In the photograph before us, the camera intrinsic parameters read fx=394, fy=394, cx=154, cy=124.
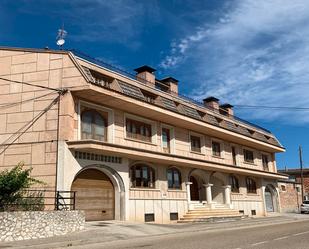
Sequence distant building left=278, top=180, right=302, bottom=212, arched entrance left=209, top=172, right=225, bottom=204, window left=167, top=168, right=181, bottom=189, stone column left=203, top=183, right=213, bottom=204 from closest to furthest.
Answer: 1. window left=167, top=168, right=181, bottom=189
2. stone column left=203, top=183, right=213, bottom=204
3. arched entrance left=209, top=172, right=225, bottom=204
4. distant building left=278, top=180, right=302, bottom=212

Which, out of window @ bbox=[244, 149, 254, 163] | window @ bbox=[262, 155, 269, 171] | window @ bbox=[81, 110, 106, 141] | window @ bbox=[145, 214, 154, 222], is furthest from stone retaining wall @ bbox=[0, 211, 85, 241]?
window @ bbox=[262, 155, 269, 171]

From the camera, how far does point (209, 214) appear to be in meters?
28.7

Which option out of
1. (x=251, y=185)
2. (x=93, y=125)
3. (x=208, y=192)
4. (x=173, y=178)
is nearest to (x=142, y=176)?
(x=173, y=178)

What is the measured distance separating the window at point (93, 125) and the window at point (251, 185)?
20.6 meters

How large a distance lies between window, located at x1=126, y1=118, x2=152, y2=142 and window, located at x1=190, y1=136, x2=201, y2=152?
5.62m

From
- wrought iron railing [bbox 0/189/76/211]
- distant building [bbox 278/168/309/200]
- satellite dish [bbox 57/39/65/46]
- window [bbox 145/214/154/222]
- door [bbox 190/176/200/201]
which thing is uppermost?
satellite dish [bbox 57/39/65/46]

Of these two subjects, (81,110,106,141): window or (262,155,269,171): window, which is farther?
(262,155,269,171): window

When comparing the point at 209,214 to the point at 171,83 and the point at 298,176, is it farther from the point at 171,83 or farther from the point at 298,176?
the point at 298,176

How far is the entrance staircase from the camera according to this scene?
2713 centimetres

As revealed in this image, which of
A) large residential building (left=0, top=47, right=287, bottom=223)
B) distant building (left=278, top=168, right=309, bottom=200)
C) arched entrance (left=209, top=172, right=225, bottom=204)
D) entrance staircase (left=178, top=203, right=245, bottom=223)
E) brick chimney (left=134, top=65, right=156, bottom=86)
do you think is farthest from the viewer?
distant building (left=278, top=168, right=309, bottom=200)

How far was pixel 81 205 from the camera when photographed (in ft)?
67.8

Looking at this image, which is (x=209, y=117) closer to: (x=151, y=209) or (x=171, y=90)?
(x=171, y=90)

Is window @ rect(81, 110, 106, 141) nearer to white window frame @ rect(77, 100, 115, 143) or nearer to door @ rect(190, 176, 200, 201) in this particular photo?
white window frame @ rect(77, 100, 115, 143)

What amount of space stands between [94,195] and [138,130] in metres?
5.38
